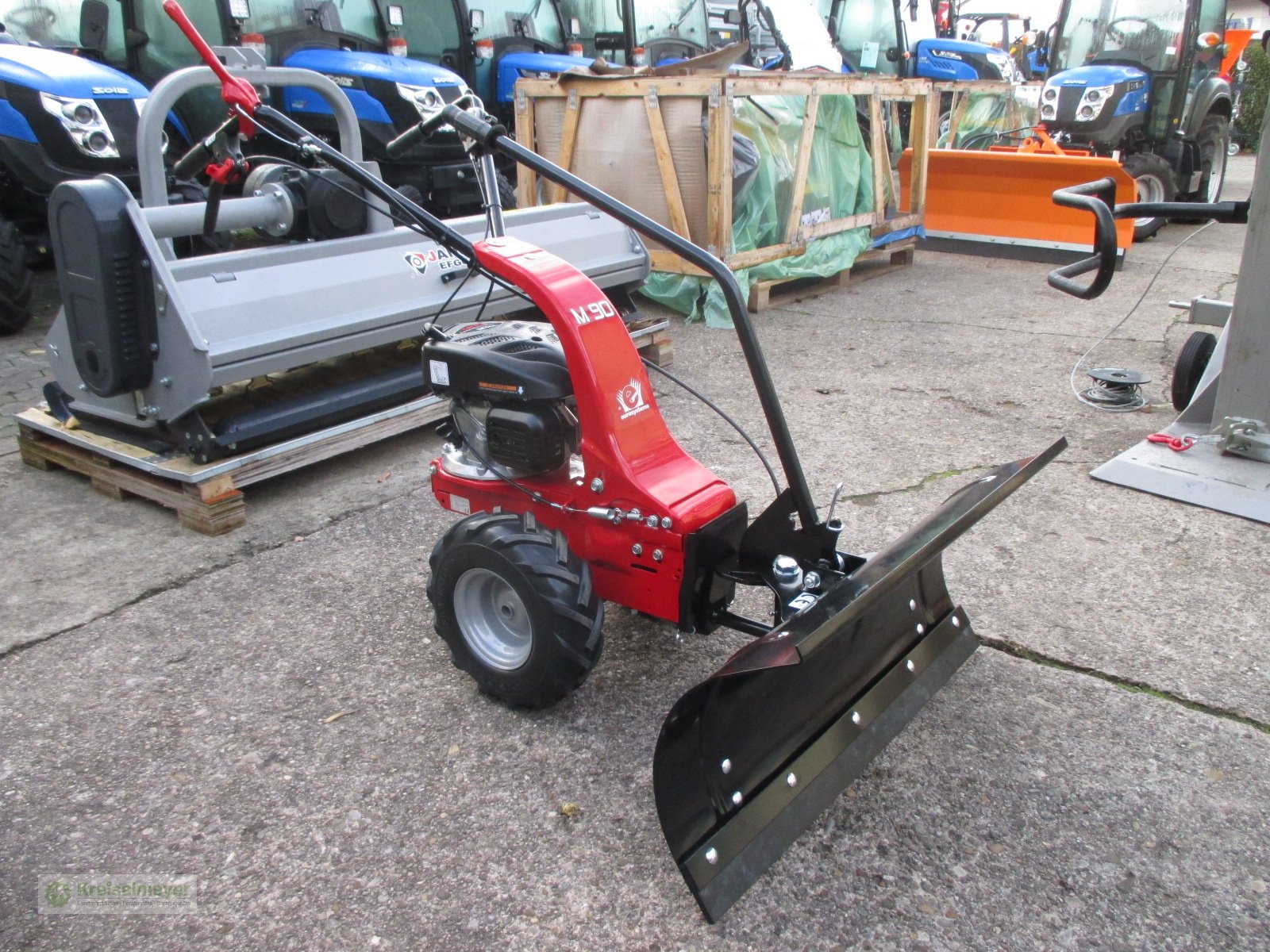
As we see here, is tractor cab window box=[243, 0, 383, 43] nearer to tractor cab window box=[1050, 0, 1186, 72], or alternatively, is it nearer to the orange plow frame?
the orange plow frame

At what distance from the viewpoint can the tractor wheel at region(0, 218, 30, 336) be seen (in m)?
5.44

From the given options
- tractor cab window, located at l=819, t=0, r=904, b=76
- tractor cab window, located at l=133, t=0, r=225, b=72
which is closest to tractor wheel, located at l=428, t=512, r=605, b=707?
tractor cab window, located at l=133, t=0, r=225, b=72

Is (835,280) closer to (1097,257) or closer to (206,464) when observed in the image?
(1097,257)

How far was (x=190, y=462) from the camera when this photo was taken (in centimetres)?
354

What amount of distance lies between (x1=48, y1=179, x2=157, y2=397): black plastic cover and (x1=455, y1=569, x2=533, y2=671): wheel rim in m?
1.78

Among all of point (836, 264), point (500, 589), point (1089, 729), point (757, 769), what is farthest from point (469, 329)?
point (836, 264)

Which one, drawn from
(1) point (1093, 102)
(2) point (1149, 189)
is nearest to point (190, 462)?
(1) point (1093, 102)

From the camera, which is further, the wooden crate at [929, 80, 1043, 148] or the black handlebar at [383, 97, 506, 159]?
the wooden crate at [929, 80, 1043, 148]

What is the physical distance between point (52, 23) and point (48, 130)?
1576 mm

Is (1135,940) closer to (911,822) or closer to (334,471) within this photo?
(911,822)

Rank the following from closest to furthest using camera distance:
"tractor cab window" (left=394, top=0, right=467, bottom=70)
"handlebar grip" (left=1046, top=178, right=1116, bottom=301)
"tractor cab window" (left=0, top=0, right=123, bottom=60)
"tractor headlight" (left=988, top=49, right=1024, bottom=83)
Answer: "handlebar grip" (left=1046, top=178, right=1116, bottom=301)
"tractor cab window" (left=0, top=0, right=123, bottom=60)
"tractor cab window" (left=394, top=0, right=467, bottom=70)
"tractor headlight" (left=988, top=49, right=1024, bottom=83)

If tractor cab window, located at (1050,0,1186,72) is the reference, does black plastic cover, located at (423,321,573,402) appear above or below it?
below

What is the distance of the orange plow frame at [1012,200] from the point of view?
24.6 ft

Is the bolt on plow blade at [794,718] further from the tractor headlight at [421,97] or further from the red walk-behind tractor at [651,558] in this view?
the tractor headlight at [421,97]
